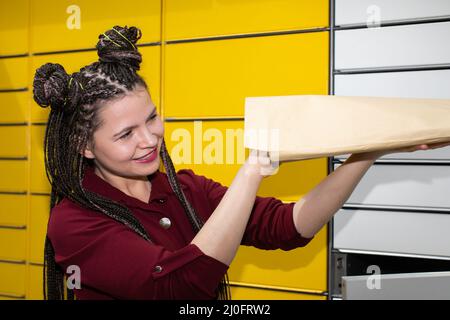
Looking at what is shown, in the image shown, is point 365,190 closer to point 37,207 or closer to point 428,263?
point 428,263

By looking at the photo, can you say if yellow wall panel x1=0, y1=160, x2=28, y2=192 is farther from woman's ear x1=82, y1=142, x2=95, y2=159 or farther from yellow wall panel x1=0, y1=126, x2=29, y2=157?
woman's ear x1=82, y1=142, x2=95, y2=159

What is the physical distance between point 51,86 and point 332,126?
2.07 feet

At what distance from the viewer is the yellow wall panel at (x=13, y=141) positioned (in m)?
2.29

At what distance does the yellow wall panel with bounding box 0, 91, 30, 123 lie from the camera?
90.0 inches

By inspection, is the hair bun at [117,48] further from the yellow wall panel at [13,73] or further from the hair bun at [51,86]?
the yellow wall panel at [13,73]

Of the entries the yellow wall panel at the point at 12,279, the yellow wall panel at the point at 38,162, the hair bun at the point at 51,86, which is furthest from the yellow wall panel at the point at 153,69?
the yellow wall panel at the point at 12,279

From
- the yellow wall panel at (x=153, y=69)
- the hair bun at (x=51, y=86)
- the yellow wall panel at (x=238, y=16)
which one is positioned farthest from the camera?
the yellow wall panel at (x=153, y=69)

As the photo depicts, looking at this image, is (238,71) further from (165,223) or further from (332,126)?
(332,126)

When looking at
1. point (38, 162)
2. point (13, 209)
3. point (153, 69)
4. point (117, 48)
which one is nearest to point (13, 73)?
point (38, 162)

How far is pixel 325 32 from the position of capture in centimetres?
→ 178

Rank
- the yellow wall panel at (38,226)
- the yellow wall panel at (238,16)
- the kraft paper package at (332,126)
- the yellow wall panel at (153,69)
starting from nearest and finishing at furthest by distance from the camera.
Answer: the kraft paper package at (332,126), the yellow wall panel at (238,16), the yellow wall panel at (153,69), the yellow wall panel at (38,226)

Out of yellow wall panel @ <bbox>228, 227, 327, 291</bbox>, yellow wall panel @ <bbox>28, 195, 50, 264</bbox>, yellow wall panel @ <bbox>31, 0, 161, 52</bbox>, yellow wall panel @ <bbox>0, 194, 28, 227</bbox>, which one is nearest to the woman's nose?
yellow wall panel @ <bbox>228, 227, 327, 291</bbox>

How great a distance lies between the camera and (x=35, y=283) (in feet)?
7.44

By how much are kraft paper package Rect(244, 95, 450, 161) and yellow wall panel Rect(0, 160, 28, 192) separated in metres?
1.81
